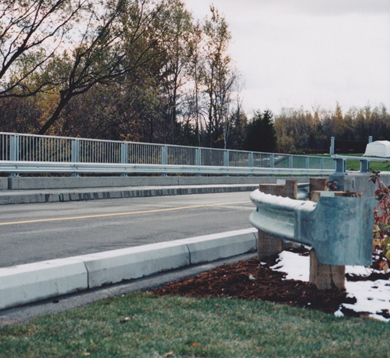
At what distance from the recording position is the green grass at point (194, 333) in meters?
2.98

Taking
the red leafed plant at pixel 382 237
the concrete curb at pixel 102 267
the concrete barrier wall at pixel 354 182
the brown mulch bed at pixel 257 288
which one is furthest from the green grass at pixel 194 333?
the concrete barrier wall at pixel 354 182

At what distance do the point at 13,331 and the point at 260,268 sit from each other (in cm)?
239

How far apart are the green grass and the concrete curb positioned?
561mm

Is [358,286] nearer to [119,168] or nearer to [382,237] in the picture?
[382,237]

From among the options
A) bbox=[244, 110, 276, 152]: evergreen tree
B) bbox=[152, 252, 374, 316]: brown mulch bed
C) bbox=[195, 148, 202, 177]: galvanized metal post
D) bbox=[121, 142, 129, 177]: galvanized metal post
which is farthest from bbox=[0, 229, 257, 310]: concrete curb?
bbox=[244, 110, 276, 152]: evergreen tree

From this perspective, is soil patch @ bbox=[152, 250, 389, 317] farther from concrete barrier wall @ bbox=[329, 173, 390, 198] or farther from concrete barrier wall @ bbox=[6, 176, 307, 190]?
concrete barrier wall @ bbox=[6, 176, 307, 190]

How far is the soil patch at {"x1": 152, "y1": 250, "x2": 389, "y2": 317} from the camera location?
398cm

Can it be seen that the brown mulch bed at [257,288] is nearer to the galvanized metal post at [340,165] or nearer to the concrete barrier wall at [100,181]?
the galvanized metal post at [340,165]

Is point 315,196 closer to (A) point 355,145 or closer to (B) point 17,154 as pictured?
(B) point 17,154

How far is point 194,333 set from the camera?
327cm

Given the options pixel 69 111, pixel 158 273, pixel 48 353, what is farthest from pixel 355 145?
pixel 48 353

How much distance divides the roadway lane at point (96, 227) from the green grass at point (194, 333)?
93.1 inches

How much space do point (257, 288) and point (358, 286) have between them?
824mm

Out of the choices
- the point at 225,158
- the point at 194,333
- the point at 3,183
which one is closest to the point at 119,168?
the point at 3,183
